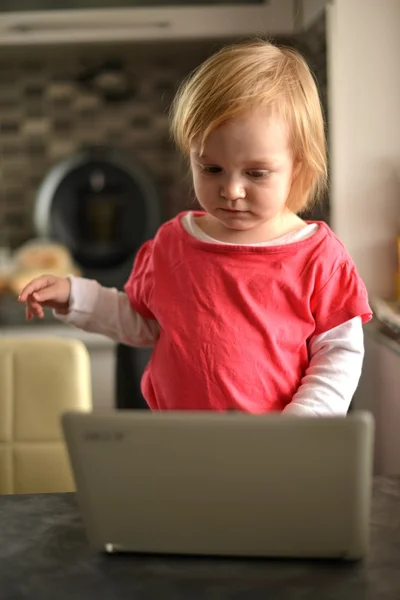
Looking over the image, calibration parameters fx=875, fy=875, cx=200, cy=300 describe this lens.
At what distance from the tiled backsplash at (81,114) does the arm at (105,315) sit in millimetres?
1878

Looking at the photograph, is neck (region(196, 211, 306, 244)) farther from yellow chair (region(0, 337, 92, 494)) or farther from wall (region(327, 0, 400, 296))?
wall (region(327, 0, 400, 296))

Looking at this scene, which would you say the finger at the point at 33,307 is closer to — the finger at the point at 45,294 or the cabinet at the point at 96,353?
the finger at the point at 45,294

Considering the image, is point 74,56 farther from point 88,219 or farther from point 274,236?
point 274,236

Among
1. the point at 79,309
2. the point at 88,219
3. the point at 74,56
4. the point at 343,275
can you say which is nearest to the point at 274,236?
the point at 343,275

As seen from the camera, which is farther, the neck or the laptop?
the neck

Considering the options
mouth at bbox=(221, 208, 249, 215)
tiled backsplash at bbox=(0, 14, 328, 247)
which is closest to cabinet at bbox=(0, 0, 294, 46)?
tiled backsplash at bbox=(0, 14, 328, 247)

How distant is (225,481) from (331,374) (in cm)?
27

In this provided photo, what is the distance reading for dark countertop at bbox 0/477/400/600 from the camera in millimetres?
668

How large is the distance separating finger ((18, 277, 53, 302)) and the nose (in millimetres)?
231

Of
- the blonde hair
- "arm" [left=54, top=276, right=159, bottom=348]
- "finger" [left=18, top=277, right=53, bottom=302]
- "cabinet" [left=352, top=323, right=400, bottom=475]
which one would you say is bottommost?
"cabinet" [left=352, top=323, right=400, bottom=475]

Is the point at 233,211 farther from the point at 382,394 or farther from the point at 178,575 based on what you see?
the point at 382,394

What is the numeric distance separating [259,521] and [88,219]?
219 centimetres

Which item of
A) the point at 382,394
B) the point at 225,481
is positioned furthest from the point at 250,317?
the point at 382,394

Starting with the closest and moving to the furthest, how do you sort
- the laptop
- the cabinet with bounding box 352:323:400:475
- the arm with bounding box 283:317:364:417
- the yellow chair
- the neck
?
the laptop → the arm with bounding box 283:317:364:417 → the neck → the yellow chair → the cabinet with bounding box 352:323:400:475
